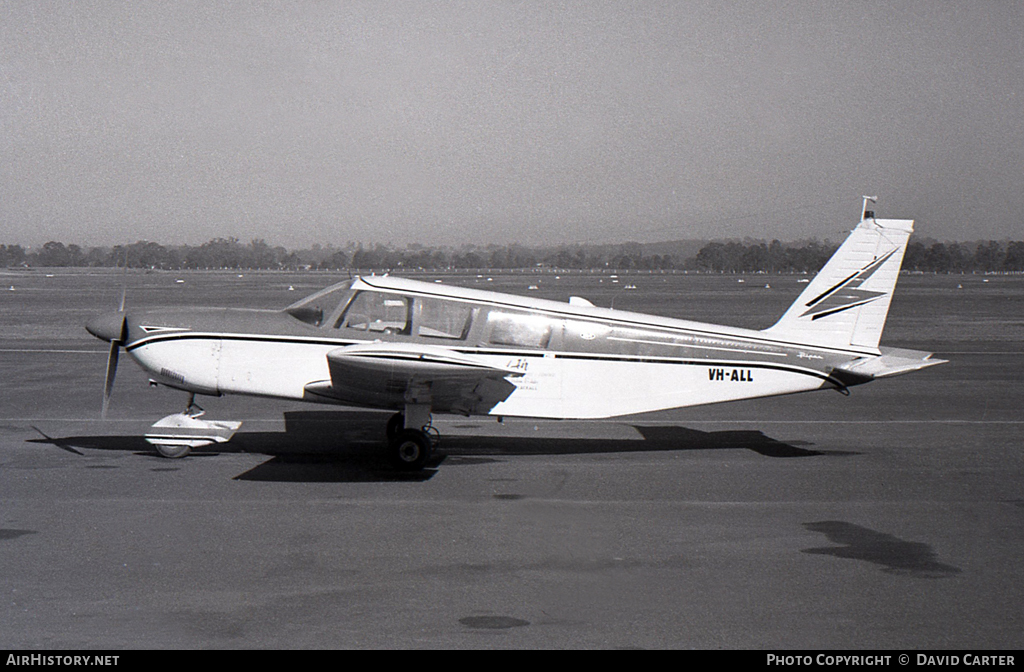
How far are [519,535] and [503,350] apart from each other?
3183mm

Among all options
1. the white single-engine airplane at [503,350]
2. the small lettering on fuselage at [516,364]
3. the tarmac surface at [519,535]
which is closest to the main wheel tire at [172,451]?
the white single-engine airplane at [503,350]

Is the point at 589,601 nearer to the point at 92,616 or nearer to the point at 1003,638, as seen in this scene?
the point at 1003,638

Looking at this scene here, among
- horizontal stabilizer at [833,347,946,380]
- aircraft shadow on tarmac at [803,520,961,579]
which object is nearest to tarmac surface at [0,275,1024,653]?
aircraft shadow on tarmac at [803,520,961,579]

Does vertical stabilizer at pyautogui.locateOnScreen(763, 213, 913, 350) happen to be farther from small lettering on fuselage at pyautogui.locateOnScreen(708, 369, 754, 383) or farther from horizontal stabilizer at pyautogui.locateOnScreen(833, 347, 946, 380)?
small lettering on fuselage at pyautogui.locateOnScreen(708, 369, 754, 383)

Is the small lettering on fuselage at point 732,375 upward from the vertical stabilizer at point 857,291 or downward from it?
downward

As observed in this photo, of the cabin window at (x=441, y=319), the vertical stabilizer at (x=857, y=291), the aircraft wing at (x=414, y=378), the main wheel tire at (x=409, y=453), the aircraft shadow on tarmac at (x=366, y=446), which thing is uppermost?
the vertical stabilizer at (x=857, y=291)

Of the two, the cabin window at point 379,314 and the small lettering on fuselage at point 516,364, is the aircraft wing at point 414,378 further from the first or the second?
the cabin window at point 379,314

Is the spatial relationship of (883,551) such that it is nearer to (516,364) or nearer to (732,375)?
(732,375)

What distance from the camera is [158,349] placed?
9.77 m

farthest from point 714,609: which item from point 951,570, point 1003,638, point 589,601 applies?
point 951,570

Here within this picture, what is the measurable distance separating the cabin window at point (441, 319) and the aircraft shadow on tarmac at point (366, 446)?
59.1 inches

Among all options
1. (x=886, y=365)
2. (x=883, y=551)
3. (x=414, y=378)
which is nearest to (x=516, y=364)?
(x=414, y=378)

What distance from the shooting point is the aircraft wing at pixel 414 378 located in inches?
349

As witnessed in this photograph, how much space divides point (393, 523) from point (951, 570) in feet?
14.4
